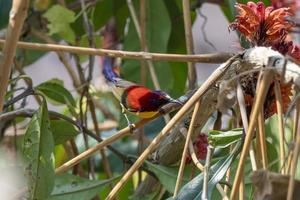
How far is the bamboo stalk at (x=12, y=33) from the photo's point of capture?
1.63ft

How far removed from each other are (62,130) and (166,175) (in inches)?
4.9

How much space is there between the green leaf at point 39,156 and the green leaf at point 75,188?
3.3 inches

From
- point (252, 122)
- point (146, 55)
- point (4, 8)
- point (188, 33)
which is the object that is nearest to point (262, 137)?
point (252, 122)

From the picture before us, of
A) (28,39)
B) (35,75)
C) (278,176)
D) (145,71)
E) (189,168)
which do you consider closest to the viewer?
(278,176)

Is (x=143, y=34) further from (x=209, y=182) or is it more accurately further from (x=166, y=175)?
(x=209, y=182)

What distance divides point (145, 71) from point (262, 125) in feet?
1.64

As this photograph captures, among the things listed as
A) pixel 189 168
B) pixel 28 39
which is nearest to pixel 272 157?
pixel 189 168

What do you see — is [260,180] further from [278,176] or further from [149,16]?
[149,16]

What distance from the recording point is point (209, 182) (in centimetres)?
59

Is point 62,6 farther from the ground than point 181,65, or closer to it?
farther from the ground

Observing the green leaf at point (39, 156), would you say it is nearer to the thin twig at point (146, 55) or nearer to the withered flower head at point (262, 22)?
the thin twig at point (146, 55)

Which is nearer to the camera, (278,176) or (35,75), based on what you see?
(278,176)

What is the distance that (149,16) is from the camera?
1090 mm

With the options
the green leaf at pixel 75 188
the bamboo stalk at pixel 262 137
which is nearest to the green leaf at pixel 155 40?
the green leaf at pixel 75 188
